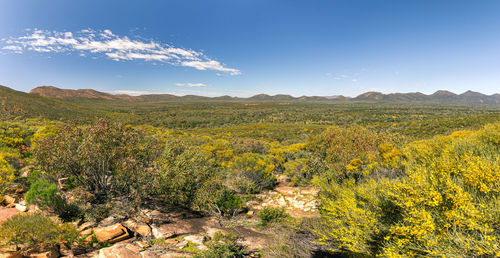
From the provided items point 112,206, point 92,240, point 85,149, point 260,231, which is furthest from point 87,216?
point 260,231

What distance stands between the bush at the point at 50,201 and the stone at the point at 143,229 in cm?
309

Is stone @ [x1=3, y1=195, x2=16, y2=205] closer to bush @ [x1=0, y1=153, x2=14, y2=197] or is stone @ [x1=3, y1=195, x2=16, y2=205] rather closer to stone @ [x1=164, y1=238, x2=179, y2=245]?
bush @ [x1=0, y1=153, x2=14, y2=197]

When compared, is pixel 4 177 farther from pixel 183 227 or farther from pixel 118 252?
pixel 183 227

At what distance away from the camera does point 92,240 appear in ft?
23.5

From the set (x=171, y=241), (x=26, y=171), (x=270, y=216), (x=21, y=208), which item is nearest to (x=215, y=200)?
(x=270, y=216)

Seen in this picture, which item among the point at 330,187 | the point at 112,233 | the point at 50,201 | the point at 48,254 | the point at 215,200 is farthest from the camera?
the point at 215,200

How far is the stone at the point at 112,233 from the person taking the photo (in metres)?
7.34

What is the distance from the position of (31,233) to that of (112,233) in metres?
2.32

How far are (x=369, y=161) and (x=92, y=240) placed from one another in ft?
56.6

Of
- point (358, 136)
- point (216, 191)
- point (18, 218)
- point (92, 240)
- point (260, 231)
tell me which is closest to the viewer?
point (18, 218)

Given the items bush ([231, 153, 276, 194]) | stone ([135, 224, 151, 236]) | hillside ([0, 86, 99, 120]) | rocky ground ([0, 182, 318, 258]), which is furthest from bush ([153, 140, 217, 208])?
hillside ([0, 86, 99, 120])

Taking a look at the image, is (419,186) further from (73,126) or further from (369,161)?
(73,126)

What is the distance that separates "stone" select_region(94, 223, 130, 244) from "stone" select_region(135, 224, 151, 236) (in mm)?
586

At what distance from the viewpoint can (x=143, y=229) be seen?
28.2 feet
